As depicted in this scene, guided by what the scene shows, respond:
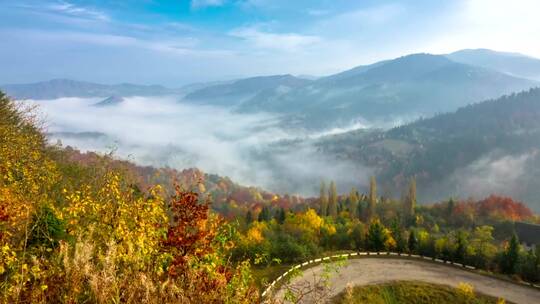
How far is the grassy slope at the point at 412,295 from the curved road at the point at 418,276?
140 cm

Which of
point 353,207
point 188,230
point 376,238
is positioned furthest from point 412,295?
point 353,207

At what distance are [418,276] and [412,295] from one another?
5.07 m

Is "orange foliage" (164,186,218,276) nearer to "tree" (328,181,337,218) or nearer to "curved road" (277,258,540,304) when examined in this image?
"curved road" (277,258,540,304)

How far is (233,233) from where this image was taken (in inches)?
455

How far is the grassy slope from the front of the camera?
129ft

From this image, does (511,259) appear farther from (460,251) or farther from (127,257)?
(127,257)

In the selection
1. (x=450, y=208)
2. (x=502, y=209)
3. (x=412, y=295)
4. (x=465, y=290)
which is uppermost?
(x=465, y=290)

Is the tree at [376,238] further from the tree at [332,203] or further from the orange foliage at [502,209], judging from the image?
the orange foliage at [502,209]

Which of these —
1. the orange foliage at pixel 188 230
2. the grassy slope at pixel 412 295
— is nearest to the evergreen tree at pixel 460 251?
the grassy slope at pixel 412 295

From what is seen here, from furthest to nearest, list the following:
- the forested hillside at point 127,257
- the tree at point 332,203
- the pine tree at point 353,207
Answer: the pine tree at point 353,207
the tree at point 332,203
the forested hillside at point 127,257

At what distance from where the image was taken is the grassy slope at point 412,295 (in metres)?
39.3

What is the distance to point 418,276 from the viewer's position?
4503cm

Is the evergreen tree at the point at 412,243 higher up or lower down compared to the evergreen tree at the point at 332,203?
higher up

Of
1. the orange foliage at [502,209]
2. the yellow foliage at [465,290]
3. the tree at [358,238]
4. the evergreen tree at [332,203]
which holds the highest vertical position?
the yellow foliage at [465,290]
